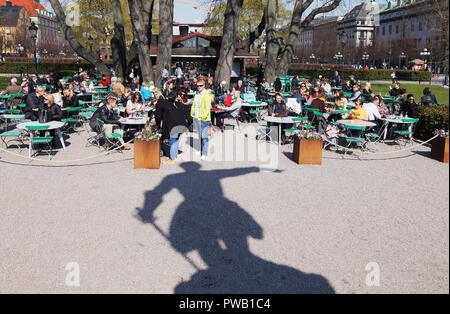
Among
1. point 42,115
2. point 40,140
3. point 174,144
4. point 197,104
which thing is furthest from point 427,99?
point 40,140

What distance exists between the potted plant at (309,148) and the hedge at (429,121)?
4.43 m

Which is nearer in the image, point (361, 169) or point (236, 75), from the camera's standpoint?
point (361, 169)

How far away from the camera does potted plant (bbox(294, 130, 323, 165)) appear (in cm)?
1007

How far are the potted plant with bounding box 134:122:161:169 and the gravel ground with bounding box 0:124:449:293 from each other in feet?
1.02

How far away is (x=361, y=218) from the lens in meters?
6.64

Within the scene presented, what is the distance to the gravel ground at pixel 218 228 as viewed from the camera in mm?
4629

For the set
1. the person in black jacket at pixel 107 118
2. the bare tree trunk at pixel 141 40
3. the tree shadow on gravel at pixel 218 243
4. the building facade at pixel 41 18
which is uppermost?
the building facade at pixel 41 18

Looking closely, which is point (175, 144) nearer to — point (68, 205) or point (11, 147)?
point (68, 205)

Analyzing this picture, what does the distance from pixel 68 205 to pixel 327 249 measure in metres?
4.23

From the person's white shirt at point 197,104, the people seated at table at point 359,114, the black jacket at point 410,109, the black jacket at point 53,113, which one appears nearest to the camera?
the person's white shirt at point 197,104

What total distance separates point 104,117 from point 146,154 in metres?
2.45

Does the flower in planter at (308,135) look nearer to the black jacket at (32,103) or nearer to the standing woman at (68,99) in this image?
the black jacket at (32,103)

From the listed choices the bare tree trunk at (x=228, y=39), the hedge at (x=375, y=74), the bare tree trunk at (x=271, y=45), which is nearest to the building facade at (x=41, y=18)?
the hedge at (x=375, y=74)

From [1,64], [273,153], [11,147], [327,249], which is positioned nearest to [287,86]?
[273,153]
